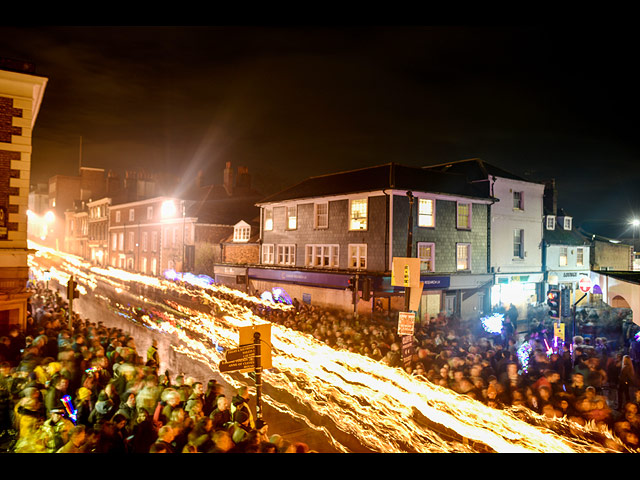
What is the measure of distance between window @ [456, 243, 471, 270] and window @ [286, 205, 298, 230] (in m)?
10.7

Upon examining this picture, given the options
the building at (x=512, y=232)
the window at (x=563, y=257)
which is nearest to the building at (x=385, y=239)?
the building at (x=512, y=232)

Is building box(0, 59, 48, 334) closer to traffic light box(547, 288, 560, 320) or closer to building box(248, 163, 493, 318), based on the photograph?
building box(248, 163, 493, 318)

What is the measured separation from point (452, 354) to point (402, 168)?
16.8m

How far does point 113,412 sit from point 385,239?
18.7m

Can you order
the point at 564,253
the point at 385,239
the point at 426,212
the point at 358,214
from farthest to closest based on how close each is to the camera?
the point at 564,253 → the point at 358,214 → the point at 426,212 → the point at 385,239

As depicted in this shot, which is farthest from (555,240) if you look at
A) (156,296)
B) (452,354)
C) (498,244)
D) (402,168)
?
→ (156,296)

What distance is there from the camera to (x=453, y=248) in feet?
89.9

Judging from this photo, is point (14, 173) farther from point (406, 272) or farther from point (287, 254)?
point (287, 254)

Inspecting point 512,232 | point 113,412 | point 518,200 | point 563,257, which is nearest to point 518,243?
point 512,232

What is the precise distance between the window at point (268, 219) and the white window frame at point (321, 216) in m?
5.06

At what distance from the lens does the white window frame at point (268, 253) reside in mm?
33094

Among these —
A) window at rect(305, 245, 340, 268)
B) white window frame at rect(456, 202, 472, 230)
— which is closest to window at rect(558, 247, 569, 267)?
white window frame at rect(456, 202, 472, 230)

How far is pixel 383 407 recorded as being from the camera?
1119cm
